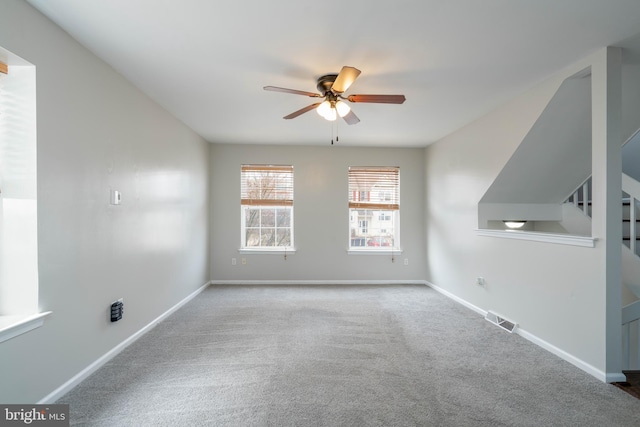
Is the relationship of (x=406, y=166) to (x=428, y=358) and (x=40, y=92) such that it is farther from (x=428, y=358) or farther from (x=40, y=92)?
(x=40, y=92)

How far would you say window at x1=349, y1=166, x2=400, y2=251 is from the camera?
5555mm

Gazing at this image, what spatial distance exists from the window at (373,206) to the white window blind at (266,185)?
1.13m

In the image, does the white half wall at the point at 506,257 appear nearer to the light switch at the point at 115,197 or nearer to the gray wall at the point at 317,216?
the gray wall at the point at 317,216

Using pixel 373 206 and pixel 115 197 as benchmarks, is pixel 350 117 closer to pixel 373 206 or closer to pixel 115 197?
pixel 115 197

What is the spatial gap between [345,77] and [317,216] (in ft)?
11.1

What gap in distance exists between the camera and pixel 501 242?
138 inches

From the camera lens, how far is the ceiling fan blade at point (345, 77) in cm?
215

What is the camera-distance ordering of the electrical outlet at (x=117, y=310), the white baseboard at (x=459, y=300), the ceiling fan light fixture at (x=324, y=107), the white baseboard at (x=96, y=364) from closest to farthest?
the white baseboard at (x=96, y=364)
the electrical outlet at (x=117, y=310)
the ceiling fan light fixture at (x=324, y=107)
the white baseboard at (x=459, y=300)

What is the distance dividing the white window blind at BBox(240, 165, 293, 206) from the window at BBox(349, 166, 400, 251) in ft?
3.71

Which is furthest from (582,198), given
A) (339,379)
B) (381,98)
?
(339,379)

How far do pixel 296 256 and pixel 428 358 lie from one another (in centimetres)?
313

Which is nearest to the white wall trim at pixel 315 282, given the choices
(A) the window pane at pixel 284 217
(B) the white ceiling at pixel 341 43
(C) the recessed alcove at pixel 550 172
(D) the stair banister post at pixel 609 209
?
→ (A) the window pane at pixel 284 217

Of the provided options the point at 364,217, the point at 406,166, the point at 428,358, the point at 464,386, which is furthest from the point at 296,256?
the point at 464,386

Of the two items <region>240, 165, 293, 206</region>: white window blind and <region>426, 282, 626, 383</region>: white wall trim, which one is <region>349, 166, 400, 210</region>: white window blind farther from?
<region>426, 282, 626, 383</region>: white wall trim
